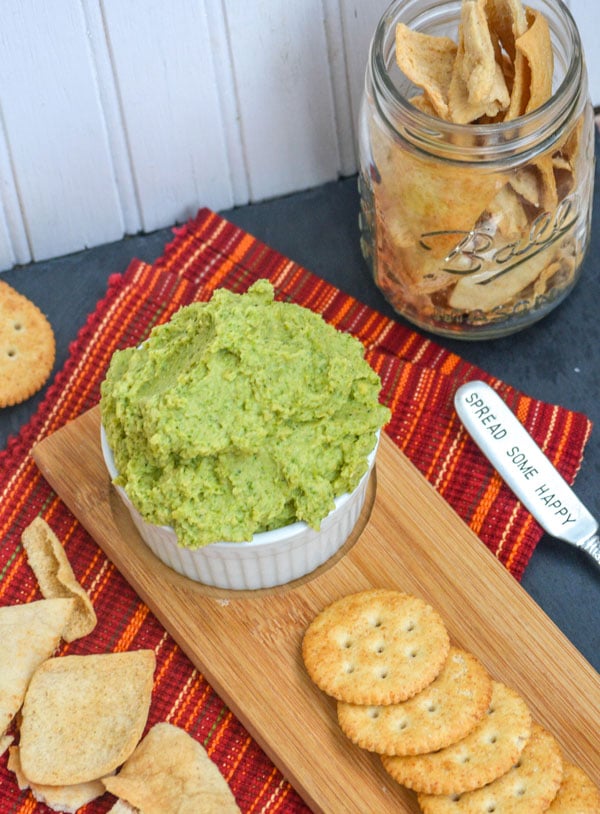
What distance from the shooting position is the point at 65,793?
1.75m

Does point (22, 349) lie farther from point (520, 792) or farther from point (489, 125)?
point (520, 792)


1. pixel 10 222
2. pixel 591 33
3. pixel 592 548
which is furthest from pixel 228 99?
pixel 592 548

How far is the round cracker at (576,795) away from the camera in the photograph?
1655 millimetres

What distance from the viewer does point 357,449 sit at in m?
1.69

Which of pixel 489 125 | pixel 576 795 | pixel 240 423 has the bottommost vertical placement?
pixel 576 795

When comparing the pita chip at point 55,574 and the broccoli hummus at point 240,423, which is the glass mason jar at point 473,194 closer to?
the broccoli hummus at point 240,423

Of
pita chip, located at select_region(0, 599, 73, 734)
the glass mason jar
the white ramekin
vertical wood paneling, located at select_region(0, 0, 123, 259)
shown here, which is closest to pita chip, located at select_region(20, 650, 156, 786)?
pita chip, located at select_region(0, 599, 73, 734)

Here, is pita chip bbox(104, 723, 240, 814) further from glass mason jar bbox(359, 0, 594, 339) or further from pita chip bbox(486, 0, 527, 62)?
pita chip bbox(486, 0, 527, 62)

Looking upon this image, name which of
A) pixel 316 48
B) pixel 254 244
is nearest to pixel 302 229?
pixel 254 244

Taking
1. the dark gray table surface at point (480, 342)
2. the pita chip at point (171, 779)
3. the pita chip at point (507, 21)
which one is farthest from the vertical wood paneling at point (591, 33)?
the pita chip at point (171, 779)

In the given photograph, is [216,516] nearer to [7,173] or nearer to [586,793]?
[586,793]

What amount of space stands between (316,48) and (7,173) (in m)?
0.58

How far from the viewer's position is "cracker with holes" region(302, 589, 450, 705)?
1.70 m

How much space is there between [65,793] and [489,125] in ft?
3.60
